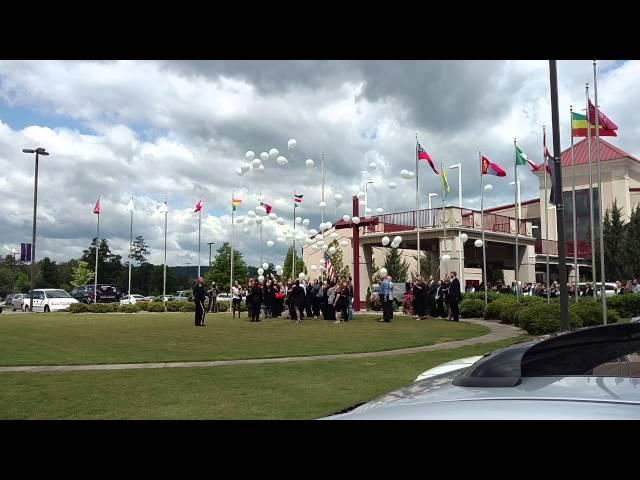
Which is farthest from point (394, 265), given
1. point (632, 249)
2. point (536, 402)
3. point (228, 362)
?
point (536, 402)

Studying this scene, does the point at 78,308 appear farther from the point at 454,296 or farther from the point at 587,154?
the point at 587,154

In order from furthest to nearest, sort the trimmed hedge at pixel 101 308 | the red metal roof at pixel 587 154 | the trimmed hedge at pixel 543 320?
1. the red metal roof at pixel 587 154
2. the trimmed hedge at pixel 101 308
3. the trimmed hedge at pixel 543 320

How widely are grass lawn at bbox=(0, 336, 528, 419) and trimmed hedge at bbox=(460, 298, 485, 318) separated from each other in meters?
13.5

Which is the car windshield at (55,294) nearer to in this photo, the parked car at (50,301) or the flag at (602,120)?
the parked car at (50,301)

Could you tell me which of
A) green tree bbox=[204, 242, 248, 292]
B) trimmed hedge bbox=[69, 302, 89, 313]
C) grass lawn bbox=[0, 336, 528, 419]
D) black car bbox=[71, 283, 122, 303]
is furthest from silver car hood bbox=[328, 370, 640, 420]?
green tree bbox=[204, 242, 248, 292]

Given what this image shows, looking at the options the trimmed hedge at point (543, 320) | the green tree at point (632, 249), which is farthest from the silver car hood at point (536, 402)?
the green tree at point (632, 249)

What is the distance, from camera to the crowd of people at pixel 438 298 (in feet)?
75.4

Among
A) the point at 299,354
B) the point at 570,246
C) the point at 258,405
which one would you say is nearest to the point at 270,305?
the point at 299,354

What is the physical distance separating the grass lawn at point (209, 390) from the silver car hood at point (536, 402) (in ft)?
13.4

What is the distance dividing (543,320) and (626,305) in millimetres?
8413
